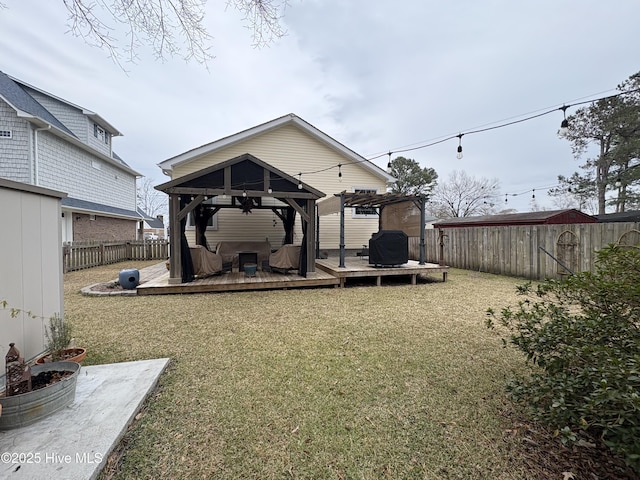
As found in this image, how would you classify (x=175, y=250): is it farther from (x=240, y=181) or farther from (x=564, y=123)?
(x=564, y=123)

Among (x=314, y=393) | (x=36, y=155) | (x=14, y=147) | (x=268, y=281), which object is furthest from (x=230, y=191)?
(x=14, y=147)

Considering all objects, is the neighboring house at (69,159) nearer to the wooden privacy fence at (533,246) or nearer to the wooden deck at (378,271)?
the wooden deck at (378,271)

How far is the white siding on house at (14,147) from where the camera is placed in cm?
1013

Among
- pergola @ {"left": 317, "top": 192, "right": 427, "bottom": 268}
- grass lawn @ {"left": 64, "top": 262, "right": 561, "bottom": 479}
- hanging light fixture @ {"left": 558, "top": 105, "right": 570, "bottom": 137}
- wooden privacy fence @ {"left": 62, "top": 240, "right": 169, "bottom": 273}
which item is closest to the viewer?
grass lawn @ {"left": 64, "top": 262, "right": 561, "bottom": 479}

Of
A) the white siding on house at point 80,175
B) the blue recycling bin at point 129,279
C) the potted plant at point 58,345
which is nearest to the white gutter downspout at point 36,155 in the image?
the white siding on house at point 80,175

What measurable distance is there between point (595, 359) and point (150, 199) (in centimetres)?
4243

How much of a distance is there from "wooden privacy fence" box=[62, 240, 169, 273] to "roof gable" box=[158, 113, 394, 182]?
14.5 ft

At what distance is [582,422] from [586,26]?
874 cm

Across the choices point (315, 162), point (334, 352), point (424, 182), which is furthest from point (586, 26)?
point (424, 182)

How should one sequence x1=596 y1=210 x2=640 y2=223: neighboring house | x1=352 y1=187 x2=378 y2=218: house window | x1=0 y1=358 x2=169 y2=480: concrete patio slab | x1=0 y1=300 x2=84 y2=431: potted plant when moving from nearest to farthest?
x1=0 y1=358 x2=169 y2=480: concrete patio slab
x1=0 y1=300 x2=84 y2=431: potted plant
x1=352 y1=187 x2=378 y2=218: house window
x1=596 y1=210 x2=640 y2=223: neighboring house

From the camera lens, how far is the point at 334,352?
3338mm

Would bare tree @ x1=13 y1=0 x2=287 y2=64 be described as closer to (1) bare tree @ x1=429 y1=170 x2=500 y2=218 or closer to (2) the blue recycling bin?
(2) the blue recycling bin

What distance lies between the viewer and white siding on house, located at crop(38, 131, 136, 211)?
1101 cm

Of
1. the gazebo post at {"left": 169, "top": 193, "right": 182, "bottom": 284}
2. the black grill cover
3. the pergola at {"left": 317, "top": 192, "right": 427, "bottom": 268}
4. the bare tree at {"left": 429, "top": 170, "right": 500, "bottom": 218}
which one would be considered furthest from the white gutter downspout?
the bare tree at {"left": 429, "top": 170, "right": 500, "bottom": 218}
